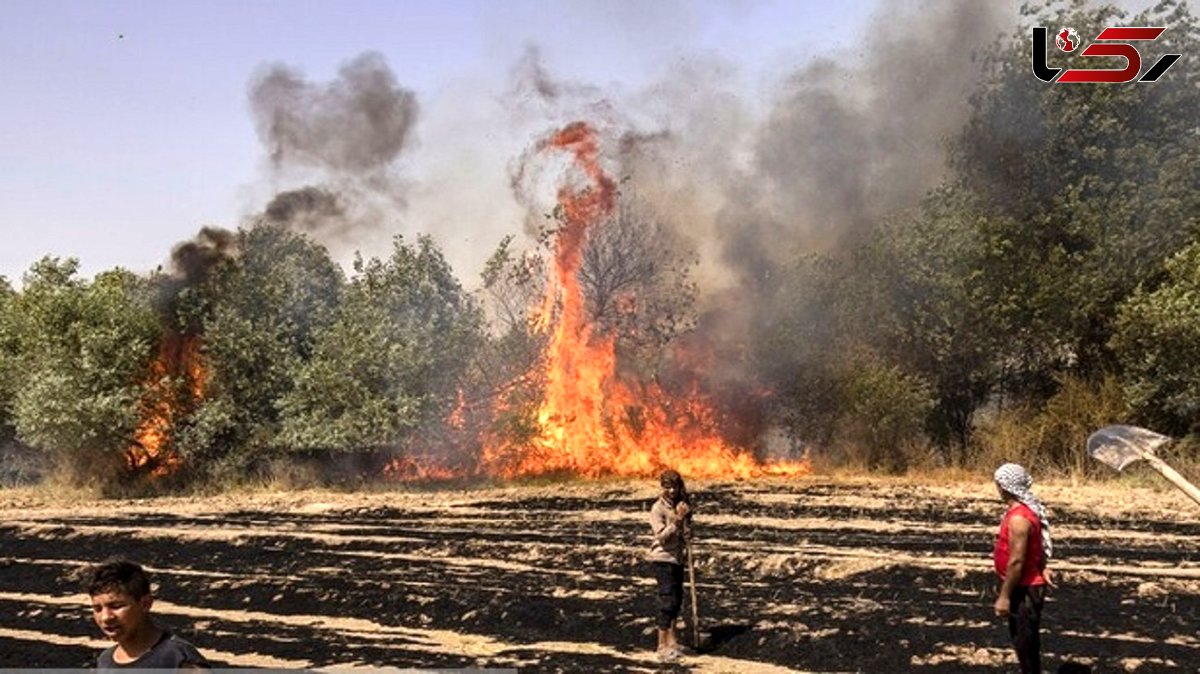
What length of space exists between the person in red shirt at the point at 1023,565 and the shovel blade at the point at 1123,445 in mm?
684

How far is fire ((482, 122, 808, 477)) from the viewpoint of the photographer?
3347cm

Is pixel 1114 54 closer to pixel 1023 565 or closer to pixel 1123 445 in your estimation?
pixel 1123 445

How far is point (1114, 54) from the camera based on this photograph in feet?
96.3

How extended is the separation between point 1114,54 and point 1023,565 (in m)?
25.1

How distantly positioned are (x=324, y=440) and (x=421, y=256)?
240 inches

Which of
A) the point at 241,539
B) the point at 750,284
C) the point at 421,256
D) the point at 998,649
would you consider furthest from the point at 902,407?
the point at 998,649

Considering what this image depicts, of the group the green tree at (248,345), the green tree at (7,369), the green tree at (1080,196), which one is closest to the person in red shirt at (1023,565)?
the green tree at (1080,196)

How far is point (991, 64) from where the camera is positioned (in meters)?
32.9

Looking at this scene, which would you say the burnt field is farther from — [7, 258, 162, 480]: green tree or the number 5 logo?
the number 5 logo

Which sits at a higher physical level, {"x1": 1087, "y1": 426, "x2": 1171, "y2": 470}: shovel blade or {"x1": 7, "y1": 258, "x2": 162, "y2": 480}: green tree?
{"x1": 7, "y1": 258, "x2": 162, "y2": 480}: green tree

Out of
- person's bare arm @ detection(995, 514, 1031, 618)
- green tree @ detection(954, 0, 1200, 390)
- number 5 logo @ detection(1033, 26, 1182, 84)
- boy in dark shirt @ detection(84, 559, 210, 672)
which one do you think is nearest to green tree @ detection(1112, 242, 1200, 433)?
green tree @ detection(954, 0, 1200, 390)

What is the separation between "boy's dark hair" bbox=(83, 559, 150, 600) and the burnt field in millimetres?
6406

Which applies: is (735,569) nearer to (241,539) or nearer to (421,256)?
(241,539)

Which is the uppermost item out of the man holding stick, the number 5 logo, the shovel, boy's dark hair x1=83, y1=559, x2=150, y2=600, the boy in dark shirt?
the number 5 logo
